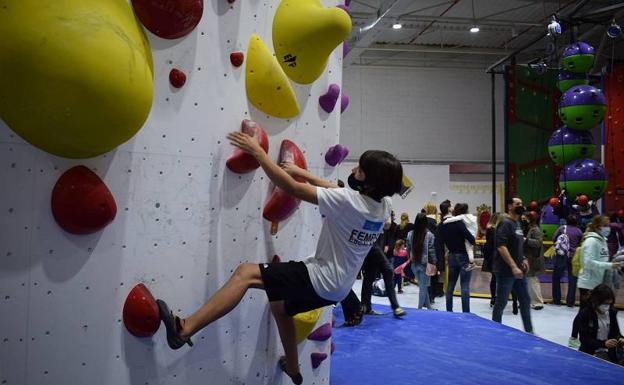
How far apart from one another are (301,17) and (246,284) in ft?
3.98

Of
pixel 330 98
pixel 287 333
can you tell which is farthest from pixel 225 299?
pixel 330 98

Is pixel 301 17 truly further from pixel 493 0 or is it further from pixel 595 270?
pixel 493 0

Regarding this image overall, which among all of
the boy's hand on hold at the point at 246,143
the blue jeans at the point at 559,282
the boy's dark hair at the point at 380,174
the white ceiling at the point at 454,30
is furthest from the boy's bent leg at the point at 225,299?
the white ceiling at the point at 454,30

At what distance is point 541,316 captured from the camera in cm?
582

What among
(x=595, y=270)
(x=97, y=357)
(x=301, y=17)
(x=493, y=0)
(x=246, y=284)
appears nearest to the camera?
(x=97, y=357)

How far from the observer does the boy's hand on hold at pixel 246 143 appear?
2.13 metres

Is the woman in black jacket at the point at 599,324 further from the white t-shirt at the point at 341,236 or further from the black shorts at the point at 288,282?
the black shorts at the point at 288,282

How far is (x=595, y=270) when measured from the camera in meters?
4.75

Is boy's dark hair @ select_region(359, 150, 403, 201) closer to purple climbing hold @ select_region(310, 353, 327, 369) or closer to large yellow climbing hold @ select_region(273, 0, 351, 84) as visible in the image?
large yellow climbing hold @ select_region(273, 0, 351, 84)

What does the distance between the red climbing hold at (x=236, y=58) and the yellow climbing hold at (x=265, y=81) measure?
46mm

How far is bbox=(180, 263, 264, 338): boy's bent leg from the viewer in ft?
6.54

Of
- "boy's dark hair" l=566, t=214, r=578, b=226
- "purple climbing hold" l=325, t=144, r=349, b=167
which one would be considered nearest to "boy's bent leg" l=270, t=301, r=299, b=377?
"purple climbing hold" l=325, t=144, r=349, b=167

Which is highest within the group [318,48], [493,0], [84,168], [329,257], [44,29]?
[493,0]

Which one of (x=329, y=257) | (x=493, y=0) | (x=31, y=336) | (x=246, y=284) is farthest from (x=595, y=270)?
(x=493, y=0)
